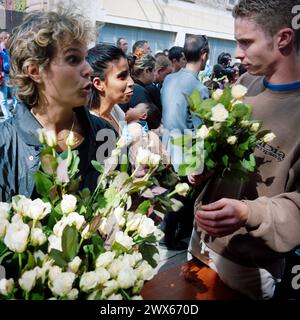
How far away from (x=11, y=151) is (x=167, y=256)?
6.21ft

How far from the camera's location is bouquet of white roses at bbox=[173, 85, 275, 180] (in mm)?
913

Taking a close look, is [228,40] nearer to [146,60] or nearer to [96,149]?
[146,60]

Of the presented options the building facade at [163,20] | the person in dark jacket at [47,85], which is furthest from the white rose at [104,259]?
the building facade at [163,20]

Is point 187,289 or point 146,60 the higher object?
point 146,60

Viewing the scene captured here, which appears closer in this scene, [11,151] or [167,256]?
[11,151]

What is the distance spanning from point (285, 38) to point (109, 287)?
911mm

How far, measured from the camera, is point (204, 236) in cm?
125

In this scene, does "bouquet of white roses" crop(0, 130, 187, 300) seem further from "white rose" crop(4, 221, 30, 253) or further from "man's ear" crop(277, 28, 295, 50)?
"man's ear" crop(277, 28, 295, 50)

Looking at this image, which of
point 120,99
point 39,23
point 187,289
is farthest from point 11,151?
Result: point 120,99

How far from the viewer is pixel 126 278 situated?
0.58 meters

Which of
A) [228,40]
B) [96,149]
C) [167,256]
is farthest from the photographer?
[228,40]

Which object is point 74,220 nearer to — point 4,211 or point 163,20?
point 4,211

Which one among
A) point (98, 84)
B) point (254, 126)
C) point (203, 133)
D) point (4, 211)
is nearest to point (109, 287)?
point (4, 211)

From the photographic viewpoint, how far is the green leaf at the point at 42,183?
0.70m
